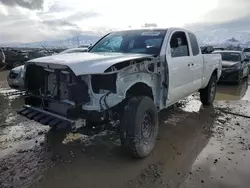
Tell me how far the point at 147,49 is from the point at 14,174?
2926 millimetres

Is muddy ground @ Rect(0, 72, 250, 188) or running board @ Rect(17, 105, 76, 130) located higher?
running board @ Rect(17, 105, 76, 130)

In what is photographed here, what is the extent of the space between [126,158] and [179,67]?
202 centimetres

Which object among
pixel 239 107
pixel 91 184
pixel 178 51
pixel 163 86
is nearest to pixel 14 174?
pixel 91 184

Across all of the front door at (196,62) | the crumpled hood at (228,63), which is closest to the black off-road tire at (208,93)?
the front door at (196,62)

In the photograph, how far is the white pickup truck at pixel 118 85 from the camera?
3.62 meters

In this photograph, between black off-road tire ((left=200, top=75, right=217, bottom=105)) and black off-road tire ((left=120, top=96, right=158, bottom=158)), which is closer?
black off-road tire ((left=120, top=96, right=158, bottom=158))

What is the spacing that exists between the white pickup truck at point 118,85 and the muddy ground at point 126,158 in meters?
0.42

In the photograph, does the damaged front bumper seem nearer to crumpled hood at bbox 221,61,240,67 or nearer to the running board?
the running board

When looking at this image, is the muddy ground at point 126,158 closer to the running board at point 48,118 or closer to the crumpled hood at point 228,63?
the running board at point 48,118

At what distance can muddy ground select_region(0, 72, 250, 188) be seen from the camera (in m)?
3.54

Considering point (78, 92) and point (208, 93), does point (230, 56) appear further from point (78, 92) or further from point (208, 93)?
point (78, 92)

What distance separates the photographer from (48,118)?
3832 millimetres

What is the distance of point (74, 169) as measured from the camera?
3.83 metres

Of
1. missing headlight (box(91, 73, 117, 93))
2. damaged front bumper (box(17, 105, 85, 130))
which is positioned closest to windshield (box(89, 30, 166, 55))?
missing headlight (box(91, 73, 117, 93))
